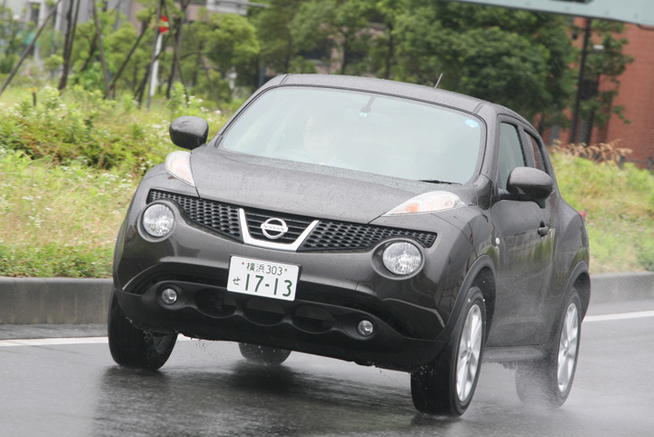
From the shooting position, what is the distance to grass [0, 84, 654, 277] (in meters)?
8.15

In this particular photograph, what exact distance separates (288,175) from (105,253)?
3.44 m

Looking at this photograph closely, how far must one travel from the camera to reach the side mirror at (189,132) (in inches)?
239

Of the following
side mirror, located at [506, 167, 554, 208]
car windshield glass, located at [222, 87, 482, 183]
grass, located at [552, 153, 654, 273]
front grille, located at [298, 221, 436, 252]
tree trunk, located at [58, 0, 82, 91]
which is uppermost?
car windshield glass, located at [222, 87, 482, 183]

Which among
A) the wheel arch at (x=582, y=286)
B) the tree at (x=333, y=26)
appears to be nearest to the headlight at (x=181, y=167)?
the wheel arch at (x=582, y=286)

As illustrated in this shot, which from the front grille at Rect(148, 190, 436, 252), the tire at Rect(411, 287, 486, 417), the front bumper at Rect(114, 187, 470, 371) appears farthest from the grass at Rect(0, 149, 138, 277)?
the tire at Rect(411, 287, 486, 417)

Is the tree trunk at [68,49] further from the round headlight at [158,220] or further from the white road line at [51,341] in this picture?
the round headlight at [158,220]

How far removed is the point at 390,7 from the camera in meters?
45.9

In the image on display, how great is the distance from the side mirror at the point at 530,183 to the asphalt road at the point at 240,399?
1192mm

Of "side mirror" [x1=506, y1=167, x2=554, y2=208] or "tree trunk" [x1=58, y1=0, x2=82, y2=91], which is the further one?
"tree trunk" [x1=58, y1=0, x2=82, y2=91]

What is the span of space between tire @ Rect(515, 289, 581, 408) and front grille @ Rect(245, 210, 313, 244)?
2359mm

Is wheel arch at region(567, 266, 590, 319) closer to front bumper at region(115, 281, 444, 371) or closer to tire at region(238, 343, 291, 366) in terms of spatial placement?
tire at region(238, 343, 291, 366)

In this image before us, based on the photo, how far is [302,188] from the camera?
520cm

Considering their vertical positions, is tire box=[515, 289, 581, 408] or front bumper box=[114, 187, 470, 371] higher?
front bumper box=[114, 187, 470, 371]

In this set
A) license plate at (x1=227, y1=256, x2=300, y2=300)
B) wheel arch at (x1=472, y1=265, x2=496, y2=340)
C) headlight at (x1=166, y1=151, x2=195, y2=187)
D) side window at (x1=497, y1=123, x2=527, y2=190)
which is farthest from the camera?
side window at (x1=497, y1=123, x2=527, y2=190)
